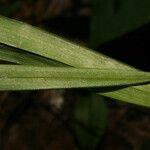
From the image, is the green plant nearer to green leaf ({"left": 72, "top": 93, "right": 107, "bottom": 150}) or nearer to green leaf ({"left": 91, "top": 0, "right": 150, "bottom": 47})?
green leaf ({"left": 91, "top": 0, "right": 150, "bottom": 47})

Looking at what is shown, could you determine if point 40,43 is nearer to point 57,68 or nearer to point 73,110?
point 57,68

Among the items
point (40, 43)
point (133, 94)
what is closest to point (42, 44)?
point (40, 43)

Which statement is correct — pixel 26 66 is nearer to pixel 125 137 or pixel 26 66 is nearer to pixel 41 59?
pixel 41 59

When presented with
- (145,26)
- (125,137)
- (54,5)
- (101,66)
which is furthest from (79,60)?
(54,5)

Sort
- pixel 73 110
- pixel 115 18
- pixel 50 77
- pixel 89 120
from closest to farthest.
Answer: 1. pixel 50 77
2. pixel 115 18
3. pixel 89 120
4. pixel 73 110

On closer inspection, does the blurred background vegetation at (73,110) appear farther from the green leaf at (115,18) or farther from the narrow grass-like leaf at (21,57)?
the narrow grass-like leaf at (21,57)

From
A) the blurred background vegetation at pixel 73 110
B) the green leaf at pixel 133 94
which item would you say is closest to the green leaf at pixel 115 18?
the blurred background vegetation at pixel 73 110
